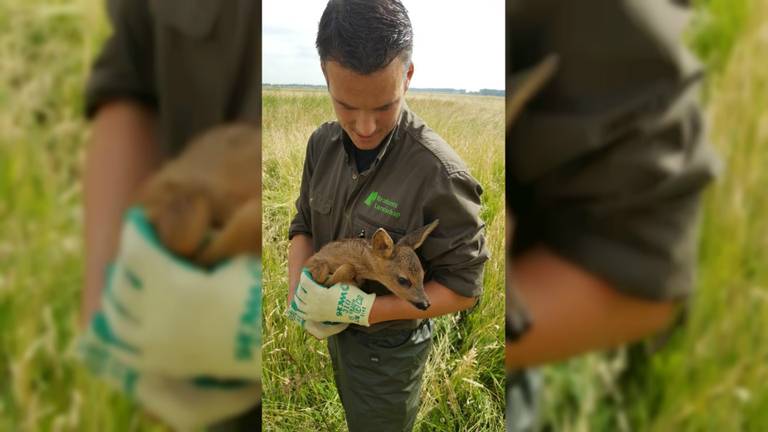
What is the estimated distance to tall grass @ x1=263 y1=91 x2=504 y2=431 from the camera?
178cm

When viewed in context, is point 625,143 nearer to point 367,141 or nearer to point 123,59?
point 367,141

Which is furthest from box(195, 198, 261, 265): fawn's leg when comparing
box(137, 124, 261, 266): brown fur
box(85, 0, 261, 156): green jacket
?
box(85, 0, 261, 156): green jacket

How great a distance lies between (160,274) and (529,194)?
0.78 m

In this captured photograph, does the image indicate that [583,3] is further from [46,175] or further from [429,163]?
[46,175]

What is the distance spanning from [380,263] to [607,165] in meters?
0.67

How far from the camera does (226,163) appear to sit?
49.7 inches

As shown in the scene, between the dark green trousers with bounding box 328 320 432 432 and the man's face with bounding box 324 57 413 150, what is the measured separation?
1.86ft

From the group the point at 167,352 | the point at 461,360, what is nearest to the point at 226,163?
the point at 167,352

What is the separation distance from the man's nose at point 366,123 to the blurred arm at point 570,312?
542 mm

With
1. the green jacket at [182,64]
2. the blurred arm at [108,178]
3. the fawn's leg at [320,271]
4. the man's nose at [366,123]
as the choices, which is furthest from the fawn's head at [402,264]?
the blurred arm at [108,178]

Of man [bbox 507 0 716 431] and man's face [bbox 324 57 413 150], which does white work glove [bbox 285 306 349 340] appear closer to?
man's face [bbox 324 57 413 150]

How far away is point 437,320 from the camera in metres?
1.85

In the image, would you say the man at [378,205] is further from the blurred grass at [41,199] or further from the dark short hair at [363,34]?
the blurred grass at [41,199]

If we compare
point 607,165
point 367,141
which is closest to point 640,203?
point 607,165
